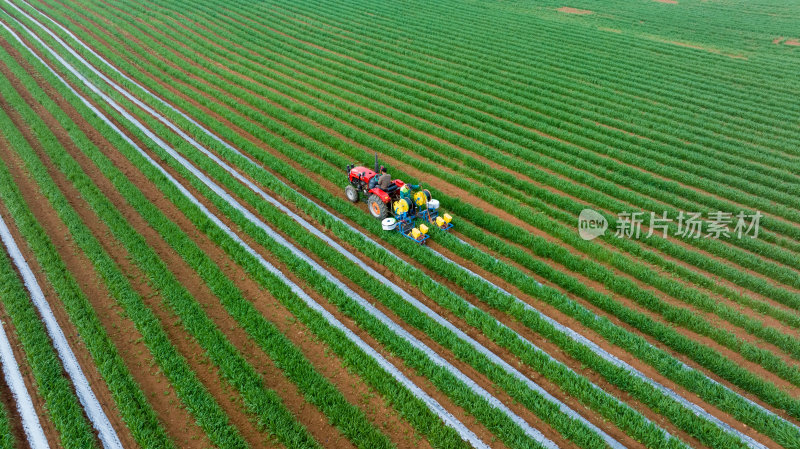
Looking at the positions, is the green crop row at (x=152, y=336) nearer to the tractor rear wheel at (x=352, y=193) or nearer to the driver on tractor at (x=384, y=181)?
the tractor rear wheel at (x=352, y=193)

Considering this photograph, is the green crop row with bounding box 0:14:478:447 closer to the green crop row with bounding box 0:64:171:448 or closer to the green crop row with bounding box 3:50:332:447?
the green crop row with bounding box 3:50:332:447

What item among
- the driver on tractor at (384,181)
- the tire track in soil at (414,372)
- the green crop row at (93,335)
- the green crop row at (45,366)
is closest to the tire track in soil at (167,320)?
the green crop row at (93,335)

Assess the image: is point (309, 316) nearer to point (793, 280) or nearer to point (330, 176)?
point (330, 176)

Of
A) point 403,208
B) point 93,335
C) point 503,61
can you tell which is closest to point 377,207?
point 403,208

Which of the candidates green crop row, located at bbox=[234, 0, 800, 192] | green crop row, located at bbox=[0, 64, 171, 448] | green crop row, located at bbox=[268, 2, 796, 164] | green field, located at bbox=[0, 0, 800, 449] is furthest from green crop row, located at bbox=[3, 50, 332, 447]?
green crop row, located at bbox=[268, 2, 796, 164]

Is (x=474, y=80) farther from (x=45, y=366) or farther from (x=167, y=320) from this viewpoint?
(x=45, y=366)

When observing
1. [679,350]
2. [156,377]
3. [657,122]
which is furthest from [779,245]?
[156,377]
